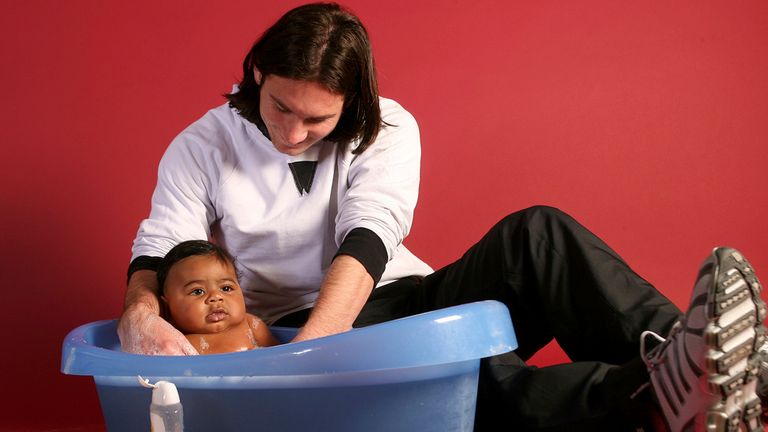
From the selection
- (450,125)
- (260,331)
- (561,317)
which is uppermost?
(450,125)

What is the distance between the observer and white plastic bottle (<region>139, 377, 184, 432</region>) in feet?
3.82

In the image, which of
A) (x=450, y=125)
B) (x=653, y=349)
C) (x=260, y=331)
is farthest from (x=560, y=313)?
(x=450, y=125)

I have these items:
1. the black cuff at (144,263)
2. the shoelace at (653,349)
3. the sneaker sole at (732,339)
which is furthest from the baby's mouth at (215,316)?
the sneaker sole at (732,339)

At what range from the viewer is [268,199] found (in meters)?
1.68

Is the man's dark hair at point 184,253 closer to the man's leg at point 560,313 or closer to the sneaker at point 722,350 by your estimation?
the man's leg at point 560,313

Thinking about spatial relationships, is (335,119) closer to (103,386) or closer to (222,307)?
(222,307)

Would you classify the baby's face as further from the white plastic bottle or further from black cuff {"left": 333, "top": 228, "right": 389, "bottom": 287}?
the white plastic bottle

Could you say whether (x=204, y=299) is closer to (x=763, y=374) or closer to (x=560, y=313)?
(x=560, y=313)

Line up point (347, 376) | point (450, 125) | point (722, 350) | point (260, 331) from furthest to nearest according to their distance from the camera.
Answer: point (450, 125), point (260, 331), point (347, 376), point (722, 350)

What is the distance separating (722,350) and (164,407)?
68cm

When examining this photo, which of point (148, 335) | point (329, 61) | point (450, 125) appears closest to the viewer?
point (148, 335)

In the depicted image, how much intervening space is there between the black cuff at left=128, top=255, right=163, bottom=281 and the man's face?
11.9 inches

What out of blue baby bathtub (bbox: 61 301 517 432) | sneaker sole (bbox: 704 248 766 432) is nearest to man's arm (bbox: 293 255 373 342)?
blue baby bathtub (bbox: 61 301 517 432)

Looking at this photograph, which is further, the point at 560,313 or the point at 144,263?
the point at 144,263
